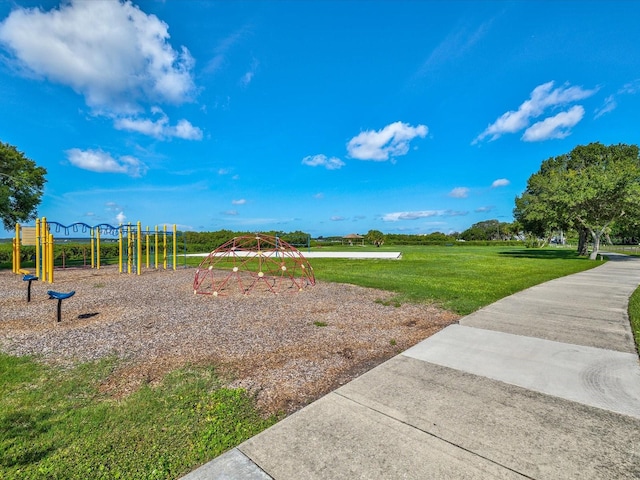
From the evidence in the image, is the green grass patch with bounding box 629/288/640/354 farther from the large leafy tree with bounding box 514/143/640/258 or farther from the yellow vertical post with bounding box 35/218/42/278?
the yellow vertical post with bounding box 35/218/42/278

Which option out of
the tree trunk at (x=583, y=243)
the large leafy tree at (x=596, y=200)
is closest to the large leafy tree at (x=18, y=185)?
the large leafy tree at (x=596, y=200)

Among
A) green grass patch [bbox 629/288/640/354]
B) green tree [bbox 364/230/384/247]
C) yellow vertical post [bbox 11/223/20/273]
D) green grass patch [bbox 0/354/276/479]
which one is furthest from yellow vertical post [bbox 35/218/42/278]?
green tree [bbox 364/230/384/247]

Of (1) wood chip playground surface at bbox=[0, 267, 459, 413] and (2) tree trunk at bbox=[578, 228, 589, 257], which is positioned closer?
(1) wood chip playground surface at bbox=[0, 267, 459, 413]

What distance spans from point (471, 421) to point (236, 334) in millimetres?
3783

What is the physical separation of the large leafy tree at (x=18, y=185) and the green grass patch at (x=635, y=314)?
22497 mm

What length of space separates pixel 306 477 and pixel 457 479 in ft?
3.08

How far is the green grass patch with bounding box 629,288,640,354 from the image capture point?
4.76 metres

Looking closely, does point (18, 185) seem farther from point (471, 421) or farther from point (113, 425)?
point (471, 421)

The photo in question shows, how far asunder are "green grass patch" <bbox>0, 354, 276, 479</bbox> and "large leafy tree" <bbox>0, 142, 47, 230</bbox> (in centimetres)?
1741

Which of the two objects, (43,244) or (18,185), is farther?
(18,185)

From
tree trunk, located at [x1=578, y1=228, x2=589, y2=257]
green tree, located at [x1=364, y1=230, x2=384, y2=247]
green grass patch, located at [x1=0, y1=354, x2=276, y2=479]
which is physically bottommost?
green grass patch, located at [x1=0, y1=354, x2=276, y2=479]

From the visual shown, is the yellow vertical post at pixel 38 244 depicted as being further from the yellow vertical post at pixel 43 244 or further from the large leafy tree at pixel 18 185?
the large leafy tree at pixel 18 185

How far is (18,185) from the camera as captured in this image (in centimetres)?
1596

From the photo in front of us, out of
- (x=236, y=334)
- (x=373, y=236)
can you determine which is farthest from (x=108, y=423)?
(x=373, y=236)
